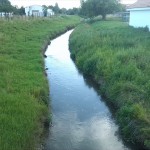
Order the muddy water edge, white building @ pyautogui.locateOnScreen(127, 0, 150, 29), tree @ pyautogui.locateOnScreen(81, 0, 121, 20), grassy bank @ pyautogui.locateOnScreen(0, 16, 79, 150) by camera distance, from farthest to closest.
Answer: tree @ pyautogui.locateOnScreen(81, 0, 121, 20)
white building @ pyautogui.locateOnScreen(127, 0, 150, 29)
the muddy water edge
grassy bank @ pyautogui.locateOnScreen(0, 16, 79, 150)

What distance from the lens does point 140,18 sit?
2998cm

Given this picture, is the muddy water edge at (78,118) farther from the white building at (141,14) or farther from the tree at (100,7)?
the tree at (100,7)

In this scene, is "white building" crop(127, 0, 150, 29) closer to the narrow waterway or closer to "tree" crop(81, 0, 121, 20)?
the narrow waterway

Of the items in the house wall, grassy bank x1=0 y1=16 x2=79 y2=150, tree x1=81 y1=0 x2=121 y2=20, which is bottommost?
grassy bank x1=0 y1=16 x2=79 y2=150

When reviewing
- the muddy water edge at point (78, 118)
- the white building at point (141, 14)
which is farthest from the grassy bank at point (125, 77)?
the white building at point (141, 14)

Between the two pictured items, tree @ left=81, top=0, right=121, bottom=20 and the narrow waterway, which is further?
tree @ left=81, top=0, right=121, bottom=20

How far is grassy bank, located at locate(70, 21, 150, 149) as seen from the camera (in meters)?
9.69

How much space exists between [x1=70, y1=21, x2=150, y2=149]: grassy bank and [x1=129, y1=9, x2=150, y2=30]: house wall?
707 centimetres

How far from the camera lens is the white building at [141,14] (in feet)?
90.5

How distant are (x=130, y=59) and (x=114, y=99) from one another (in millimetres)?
3692

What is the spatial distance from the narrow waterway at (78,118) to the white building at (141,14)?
12773 mm

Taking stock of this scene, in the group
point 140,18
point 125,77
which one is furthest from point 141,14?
point 125,77

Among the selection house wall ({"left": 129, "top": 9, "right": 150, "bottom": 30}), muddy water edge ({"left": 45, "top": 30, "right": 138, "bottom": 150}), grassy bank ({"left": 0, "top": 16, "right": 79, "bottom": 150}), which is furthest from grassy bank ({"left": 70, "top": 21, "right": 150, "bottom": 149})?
house wall ({"left": 129, "top": 9, "right": 150, "bottom": 30})

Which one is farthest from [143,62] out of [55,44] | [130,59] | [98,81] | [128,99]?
[55,44]
